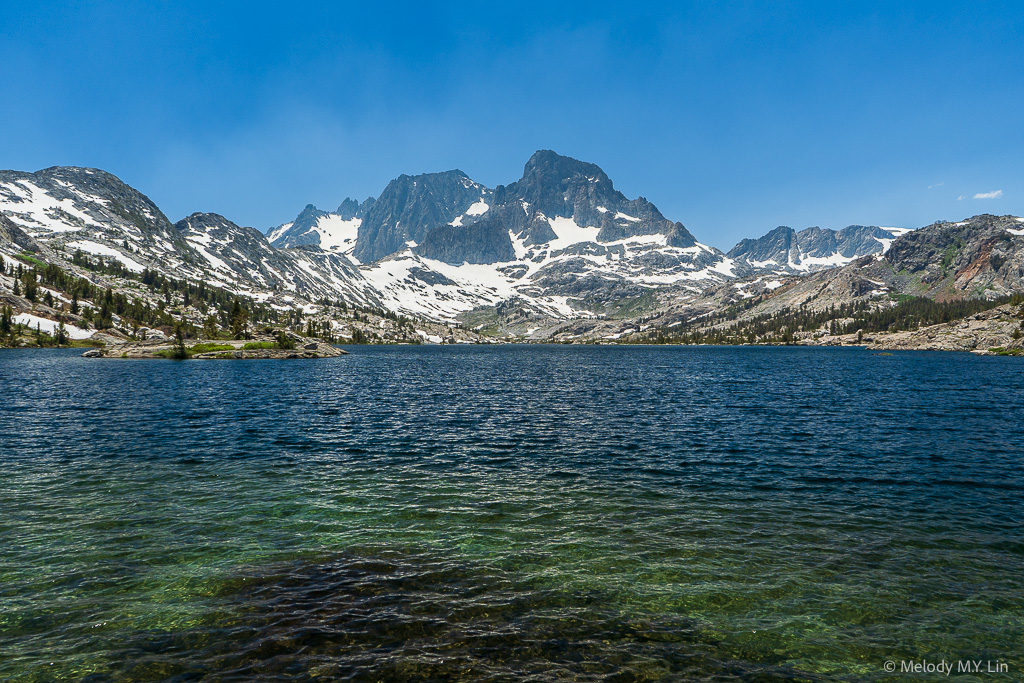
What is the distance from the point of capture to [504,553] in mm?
21188

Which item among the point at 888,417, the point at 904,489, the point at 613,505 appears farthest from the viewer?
the point at 888,417

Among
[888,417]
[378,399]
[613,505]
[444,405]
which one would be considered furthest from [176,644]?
[888,417]

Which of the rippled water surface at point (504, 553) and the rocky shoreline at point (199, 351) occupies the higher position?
the rocky shoreline at point (199, 351)

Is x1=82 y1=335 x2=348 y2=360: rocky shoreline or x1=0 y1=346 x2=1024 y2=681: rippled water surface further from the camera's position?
x1=82 y1=335 x2=348 y2=360: rocky shoreline

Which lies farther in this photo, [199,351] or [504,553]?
[199,351]

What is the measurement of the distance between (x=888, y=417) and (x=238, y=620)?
68.4 meters

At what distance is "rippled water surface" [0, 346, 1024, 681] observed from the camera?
556 inches

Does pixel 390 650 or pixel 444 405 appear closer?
pixel 390 650

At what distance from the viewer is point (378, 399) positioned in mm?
74688

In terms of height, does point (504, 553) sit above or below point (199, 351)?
below

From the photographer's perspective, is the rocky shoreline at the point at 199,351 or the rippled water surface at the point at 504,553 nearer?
the rippled water surface at the point at 504,553

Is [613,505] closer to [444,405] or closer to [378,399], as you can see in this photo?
[444,405]

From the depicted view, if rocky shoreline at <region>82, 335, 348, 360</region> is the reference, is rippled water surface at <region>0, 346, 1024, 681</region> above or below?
below

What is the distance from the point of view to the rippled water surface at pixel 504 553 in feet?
46.4
